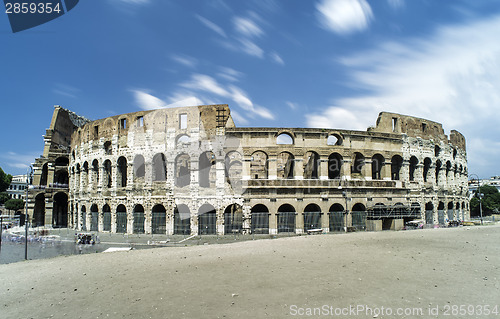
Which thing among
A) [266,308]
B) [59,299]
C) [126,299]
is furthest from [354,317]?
[59,299]

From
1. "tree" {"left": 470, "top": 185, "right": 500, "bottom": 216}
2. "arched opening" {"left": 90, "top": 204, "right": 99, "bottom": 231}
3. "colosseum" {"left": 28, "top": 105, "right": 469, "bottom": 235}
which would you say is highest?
"colosseum" {"left": 28, "top": 105, "right": 469, "bottom": 235}

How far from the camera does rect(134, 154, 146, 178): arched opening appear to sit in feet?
90.2

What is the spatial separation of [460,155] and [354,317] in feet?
121

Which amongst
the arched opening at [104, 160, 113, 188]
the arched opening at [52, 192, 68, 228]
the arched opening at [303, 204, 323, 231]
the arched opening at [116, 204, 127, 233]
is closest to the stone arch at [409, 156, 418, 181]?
the arched opening at [303, 204, 323, 231]

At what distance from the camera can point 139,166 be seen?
1090 inches

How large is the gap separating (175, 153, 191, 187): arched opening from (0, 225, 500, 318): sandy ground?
1301cm

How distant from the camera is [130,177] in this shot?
2709 cm

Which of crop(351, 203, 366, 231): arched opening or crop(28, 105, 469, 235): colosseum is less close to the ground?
crop(28, 105, 469, 235): colosseum

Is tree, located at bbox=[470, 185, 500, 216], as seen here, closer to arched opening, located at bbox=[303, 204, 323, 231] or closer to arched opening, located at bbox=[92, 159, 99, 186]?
arched opening, located at bbox=[303, 204, 323, 231]

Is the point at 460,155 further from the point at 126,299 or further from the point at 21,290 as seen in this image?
the point at 21,290

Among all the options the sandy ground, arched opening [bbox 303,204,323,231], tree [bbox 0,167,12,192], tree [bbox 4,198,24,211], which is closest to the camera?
the sandy ground

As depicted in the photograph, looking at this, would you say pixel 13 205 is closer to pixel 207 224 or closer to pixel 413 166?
pixel 207 224

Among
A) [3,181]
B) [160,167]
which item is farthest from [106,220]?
[3,181]

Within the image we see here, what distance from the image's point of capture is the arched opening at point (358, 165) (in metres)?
27.2
